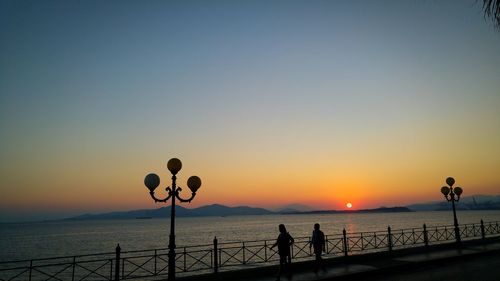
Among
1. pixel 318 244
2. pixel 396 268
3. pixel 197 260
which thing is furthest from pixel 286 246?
pixel 396 268

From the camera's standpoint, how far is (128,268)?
36344 millimetres

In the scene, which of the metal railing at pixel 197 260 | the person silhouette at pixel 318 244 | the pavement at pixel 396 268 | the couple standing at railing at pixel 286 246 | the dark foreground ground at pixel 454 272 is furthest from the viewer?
the metal railing at pixel 197 260

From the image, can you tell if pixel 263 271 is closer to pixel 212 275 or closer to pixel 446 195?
pixel 212 275

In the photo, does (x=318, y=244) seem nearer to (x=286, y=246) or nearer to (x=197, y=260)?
(x=286, y=246)

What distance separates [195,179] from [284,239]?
3.97m

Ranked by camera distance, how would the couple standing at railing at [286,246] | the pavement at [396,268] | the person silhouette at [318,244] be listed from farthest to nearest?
the person silhouette at [318,244], the couple standing at railing at [286,246], the pavement at [396,268]

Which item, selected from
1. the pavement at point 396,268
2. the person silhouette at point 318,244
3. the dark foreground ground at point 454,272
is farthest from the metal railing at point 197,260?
the dark foreground ground at point 454,272

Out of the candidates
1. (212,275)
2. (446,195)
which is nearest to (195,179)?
(212,275)

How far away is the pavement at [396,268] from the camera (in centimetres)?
1268

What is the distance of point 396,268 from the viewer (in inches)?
566

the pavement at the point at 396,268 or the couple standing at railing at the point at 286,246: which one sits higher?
the couple standing at railing at the point at 286,246

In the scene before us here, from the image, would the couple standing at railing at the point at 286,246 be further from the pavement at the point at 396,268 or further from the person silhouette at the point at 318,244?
the pavement at the point at 396,268

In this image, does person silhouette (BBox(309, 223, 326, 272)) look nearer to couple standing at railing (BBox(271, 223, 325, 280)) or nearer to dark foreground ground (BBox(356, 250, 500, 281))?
couple standing at railing (BBox(271, 223, 325, 280))

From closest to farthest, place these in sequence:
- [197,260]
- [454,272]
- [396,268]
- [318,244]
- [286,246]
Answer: [286,246] → [454,272] → [318,244] → [396,268] → [197,260]
